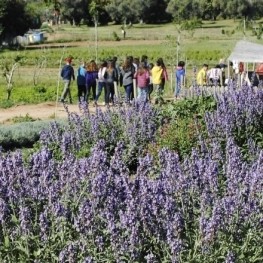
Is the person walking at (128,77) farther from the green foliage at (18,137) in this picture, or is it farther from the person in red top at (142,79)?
the green foliage at (18,137)

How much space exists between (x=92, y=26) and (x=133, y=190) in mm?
75976

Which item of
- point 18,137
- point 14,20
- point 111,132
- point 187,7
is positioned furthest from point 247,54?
point 187,7

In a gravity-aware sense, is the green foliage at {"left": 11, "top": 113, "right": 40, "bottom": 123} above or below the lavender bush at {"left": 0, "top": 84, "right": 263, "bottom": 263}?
below

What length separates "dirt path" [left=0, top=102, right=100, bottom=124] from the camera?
1796 cm

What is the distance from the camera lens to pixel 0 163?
19.4 ft

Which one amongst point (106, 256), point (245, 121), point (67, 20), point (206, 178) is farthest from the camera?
point (67, 20)

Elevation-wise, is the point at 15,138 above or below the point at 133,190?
below

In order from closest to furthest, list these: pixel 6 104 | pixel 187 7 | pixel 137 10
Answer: pixel 6 104 → pixel 187 7 → pixel 137 10

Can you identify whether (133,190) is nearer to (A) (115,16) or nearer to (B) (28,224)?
(B) (28,224)

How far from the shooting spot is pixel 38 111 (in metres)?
19.4

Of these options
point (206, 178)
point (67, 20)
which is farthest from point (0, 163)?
point (67, 20)

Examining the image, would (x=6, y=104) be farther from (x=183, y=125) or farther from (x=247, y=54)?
(x=183, y=125)

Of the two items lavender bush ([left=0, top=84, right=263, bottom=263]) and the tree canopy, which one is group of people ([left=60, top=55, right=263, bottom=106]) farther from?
the tree canopy

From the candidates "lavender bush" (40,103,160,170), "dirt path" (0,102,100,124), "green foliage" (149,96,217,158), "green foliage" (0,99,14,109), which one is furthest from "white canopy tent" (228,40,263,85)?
"lavender bush" (40,103,160,170)
